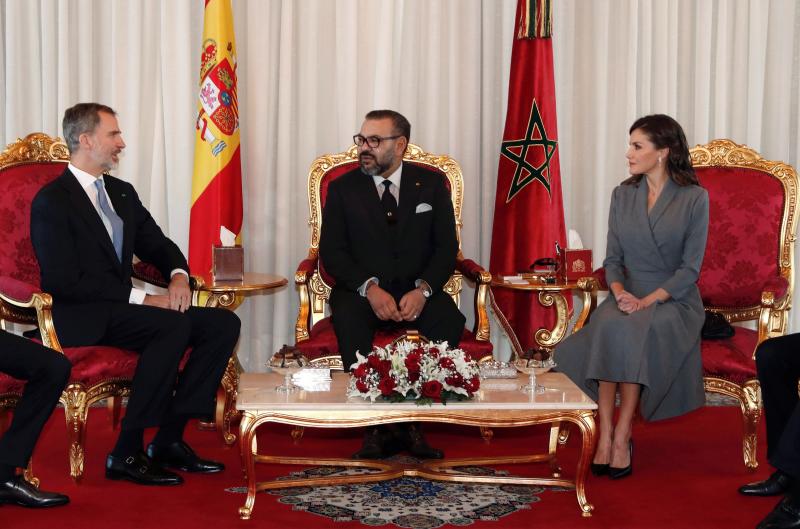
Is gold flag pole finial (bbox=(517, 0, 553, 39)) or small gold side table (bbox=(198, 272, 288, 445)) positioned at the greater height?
gold flag pole finial (bbox=(517, 0, 553, 39))

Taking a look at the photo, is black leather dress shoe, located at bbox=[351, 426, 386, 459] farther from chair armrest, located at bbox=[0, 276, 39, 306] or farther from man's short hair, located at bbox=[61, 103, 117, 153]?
man's short hair, located at bbox=[61, 103, 117, 153]

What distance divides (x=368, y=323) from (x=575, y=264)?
1134 millimetres

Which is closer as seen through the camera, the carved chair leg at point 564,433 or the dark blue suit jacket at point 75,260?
the dark blue suit jacket at point 75,260

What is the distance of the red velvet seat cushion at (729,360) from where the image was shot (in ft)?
14.9

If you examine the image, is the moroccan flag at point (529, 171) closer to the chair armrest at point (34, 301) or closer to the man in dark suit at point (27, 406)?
the chair armrest at point (34, 301)

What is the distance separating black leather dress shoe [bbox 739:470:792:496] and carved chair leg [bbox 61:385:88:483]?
272cm

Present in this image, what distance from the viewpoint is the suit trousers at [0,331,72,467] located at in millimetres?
3840

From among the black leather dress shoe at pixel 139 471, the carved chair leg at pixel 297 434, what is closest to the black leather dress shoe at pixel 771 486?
the carved chair leg at pixel 297 434

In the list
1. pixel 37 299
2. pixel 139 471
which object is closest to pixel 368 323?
pixel 139 471

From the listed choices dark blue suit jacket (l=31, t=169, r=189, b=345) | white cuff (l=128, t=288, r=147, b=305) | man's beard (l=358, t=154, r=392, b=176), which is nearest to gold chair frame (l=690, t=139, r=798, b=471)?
man's beard (l=358, t=154, r=392, b=176)

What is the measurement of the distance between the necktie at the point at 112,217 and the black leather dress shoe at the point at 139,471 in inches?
37.1

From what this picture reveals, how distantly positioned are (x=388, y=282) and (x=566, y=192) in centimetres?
193

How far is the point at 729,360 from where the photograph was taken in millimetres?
4570

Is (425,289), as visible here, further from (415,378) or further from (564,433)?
(415,378)
